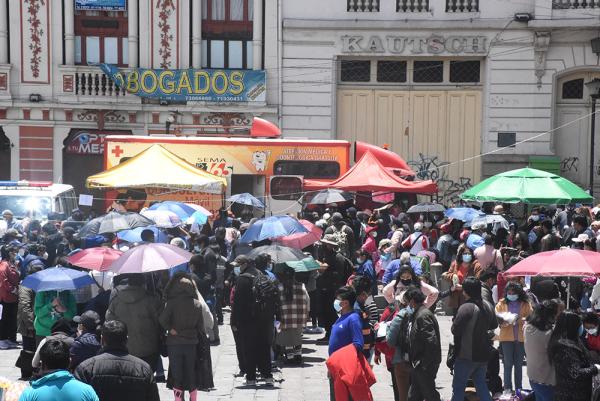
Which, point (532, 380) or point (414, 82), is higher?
point (414, 82)

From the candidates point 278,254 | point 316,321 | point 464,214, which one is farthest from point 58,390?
point 464,214

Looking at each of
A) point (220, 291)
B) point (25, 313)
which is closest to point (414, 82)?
point (220, 291)

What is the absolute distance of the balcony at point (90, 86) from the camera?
2973 centimetres

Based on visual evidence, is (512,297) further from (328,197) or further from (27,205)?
(27,205)

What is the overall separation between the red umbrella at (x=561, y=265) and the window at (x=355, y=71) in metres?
19.1

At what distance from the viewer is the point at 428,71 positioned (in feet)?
99.0

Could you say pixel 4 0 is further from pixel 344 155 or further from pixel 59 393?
pixel 59 393

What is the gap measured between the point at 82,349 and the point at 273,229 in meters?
6.86

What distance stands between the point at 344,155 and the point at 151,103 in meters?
8.54

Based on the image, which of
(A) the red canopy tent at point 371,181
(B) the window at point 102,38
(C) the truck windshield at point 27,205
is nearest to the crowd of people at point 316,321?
(A) the red canopy tent at point 371,181

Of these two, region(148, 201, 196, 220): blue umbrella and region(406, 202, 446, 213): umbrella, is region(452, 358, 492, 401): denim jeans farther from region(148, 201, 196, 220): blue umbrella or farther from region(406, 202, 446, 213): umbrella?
region(406, 202, 446, 213): umbrella

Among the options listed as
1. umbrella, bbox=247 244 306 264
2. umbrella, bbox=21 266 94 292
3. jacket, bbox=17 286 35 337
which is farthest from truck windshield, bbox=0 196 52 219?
umbrella, bbox=21 266 94 292

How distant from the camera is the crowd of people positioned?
9156 millimetres

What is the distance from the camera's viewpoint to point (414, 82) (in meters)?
30.2
